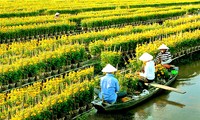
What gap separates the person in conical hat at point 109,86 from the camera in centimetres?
1292

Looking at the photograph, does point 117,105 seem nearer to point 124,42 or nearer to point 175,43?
point 124,42

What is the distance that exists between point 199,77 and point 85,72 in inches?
290

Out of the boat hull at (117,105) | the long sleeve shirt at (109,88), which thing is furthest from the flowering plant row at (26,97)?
the long sleeve shirt at (109,88)

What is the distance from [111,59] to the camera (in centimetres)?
1841

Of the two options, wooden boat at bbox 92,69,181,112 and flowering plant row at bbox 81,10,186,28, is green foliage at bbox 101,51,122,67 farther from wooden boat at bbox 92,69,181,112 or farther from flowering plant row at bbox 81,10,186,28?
flowering plant row at bbox 81,10,186,28

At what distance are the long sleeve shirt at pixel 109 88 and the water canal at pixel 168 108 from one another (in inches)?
27.6

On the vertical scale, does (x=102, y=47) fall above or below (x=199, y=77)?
above

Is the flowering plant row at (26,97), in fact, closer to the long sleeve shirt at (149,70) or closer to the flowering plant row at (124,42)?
the long sleeve shirt at (149,70)

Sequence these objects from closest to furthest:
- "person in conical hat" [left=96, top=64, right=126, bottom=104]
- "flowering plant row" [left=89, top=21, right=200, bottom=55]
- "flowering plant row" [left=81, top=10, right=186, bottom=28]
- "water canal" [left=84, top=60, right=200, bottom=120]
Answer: "person in conical hat" [left=96, top=64, right=126, bottom=104]
"water canal" [left=84, top=60, right=200, bottom=120]
"flowering plant row" [left=89, top=21, right=200, bottom=55]
"flowering plant row" [left=81, top=10, right=186, bottom=28]

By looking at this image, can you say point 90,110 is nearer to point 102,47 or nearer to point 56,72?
point 56,72

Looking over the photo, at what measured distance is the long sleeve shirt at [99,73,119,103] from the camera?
1294 centimetres

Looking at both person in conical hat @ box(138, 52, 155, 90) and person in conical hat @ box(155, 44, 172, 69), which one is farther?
person in conical hat @ box(155, 44, 172, 69)

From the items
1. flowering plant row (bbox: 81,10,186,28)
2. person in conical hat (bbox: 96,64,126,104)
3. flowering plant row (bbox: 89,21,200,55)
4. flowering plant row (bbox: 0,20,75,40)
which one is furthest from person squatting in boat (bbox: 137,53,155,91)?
flowering plant row (bbox: 81,10,186,28)

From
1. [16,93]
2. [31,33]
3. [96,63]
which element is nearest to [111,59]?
[96,63]
